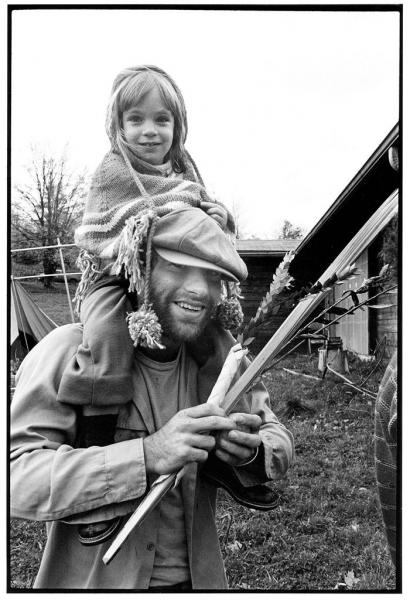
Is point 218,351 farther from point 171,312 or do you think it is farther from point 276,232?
point 276,232

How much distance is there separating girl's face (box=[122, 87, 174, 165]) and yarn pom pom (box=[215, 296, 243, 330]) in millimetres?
382

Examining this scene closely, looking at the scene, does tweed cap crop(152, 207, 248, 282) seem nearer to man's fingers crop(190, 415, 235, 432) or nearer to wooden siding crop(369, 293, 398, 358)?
man's fingers crop(190, 415, 235, 432)

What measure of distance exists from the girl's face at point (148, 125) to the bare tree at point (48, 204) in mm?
184

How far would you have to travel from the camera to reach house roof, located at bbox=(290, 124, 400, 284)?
1.53m

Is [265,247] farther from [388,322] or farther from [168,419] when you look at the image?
[168,419]

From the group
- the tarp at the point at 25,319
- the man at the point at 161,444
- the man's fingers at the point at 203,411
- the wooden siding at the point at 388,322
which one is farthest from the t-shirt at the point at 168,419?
the wooden siding at the point at 388,322

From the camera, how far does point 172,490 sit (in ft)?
4.32

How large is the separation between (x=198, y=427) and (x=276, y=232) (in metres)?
0.64

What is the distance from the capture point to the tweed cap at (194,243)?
1.29m

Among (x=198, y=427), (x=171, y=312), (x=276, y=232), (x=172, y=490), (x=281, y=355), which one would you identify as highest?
(x=276, y=232)

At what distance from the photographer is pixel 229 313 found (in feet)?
4.66

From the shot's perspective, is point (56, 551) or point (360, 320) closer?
point (56, 551)

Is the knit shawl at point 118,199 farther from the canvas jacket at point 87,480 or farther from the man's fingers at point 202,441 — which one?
the man's fingers at point 202,441

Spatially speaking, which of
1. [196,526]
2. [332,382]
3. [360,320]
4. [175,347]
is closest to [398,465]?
[332,382]
